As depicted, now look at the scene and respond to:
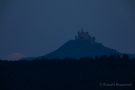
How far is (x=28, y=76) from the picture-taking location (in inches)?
457

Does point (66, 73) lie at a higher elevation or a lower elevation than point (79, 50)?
lower

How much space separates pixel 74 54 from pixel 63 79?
3.26 feet

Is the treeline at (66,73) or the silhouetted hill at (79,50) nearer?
the treeline at (66,73)

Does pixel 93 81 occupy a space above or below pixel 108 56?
below

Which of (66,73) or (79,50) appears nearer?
(66,73)

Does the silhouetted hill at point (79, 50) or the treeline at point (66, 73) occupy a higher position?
the silhouetted hill at point (79, 50)

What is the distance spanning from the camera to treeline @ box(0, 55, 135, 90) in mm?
10711

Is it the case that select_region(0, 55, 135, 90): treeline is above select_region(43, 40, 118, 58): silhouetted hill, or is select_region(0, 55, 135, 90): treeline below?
below

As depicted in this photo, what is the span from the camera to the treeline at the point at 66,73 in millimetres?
10711

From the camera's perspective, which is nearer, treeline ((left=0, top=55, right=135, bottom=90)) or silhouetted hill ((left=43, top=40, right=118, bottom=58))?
treeline ((left=0, top=55, right=135, bottom=90))

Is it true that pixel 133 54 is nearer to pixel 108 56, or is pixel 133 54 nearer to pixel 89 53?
pixel 108 56

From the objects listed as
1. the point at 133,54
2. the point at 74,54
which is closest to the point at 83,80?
the point at 74,54

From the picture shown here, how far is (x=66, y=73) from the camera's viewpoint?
11.4 metres

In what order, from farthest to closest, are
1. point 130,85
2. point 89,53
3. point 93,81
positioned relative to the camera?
point 89,53
point 93,81
point 130,85
